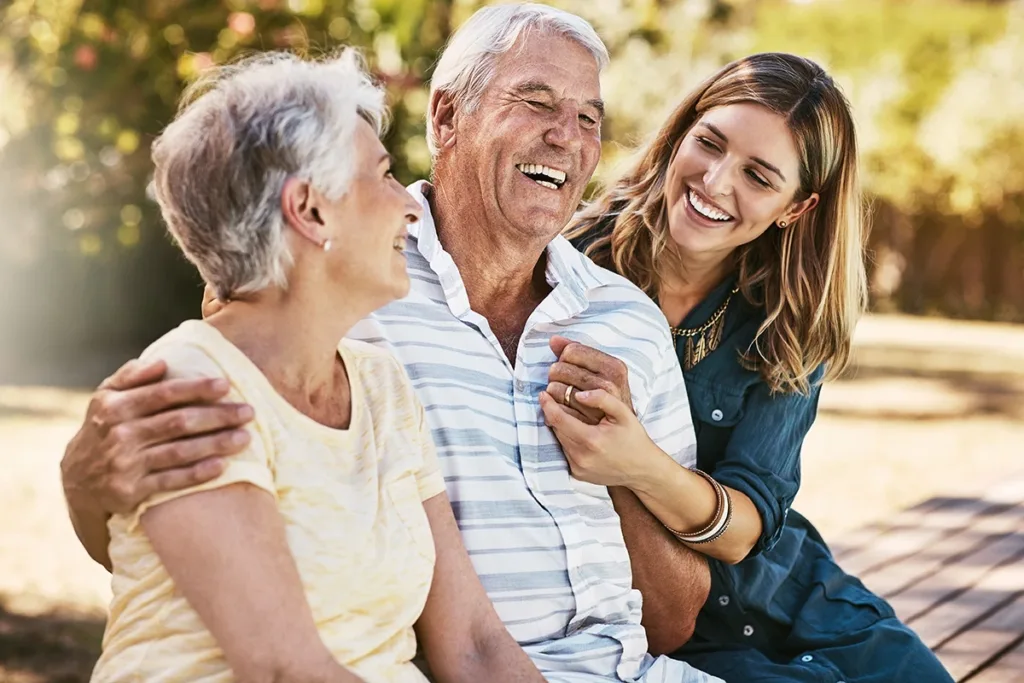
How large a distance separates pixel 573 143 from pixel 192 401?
0.93 m

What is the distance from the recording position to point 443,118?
92.9 inches

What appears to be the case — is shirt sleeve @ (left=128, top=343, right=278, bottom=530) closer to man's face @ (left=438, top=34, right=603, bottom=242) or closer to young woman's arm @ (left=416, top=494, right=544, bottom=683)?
young woman's arm @ (left=416, top=494, right=544, bottom=683)

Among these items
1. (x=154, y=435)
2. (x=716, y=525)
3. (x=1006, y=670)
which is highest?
(x=154, y=435)

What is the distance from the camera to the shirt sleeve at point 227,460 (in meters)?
1.56

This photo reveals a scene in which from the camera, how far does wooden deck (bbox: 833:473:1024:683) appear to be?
133 inches

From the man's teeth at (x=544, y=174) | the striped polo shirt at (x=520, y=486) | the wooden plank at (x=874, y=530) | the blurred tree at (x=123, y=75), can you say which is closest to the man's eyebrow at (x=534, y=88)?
the man's teeth at (x=544, y=174)

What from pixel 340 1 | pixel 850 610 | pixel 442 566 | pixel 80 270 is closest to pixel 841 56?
pixel 80 270

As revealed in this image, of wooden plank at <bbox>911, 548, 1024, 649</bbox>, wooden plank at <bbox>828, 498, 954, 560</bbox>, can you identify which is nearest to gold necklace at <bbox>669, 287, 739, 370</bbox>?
wooden plank at <bbox>911, 548, 1024, 649</bbox>

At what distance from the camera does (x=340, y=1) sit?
5.08 meters

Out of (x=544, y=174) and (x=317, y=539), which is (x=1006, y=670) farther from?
(x=317, y=539)

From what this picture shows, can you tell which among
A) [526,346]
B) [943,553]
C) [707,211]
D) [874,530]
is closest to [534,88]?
[526,346]

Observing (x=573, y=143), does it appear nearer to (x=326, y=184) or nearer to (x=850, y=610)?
(x=326, y=184)

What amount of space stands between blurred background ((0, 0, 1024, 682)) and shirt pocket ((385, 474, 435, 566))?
1509mm

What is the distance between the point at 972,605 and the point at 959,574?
0.33 m
